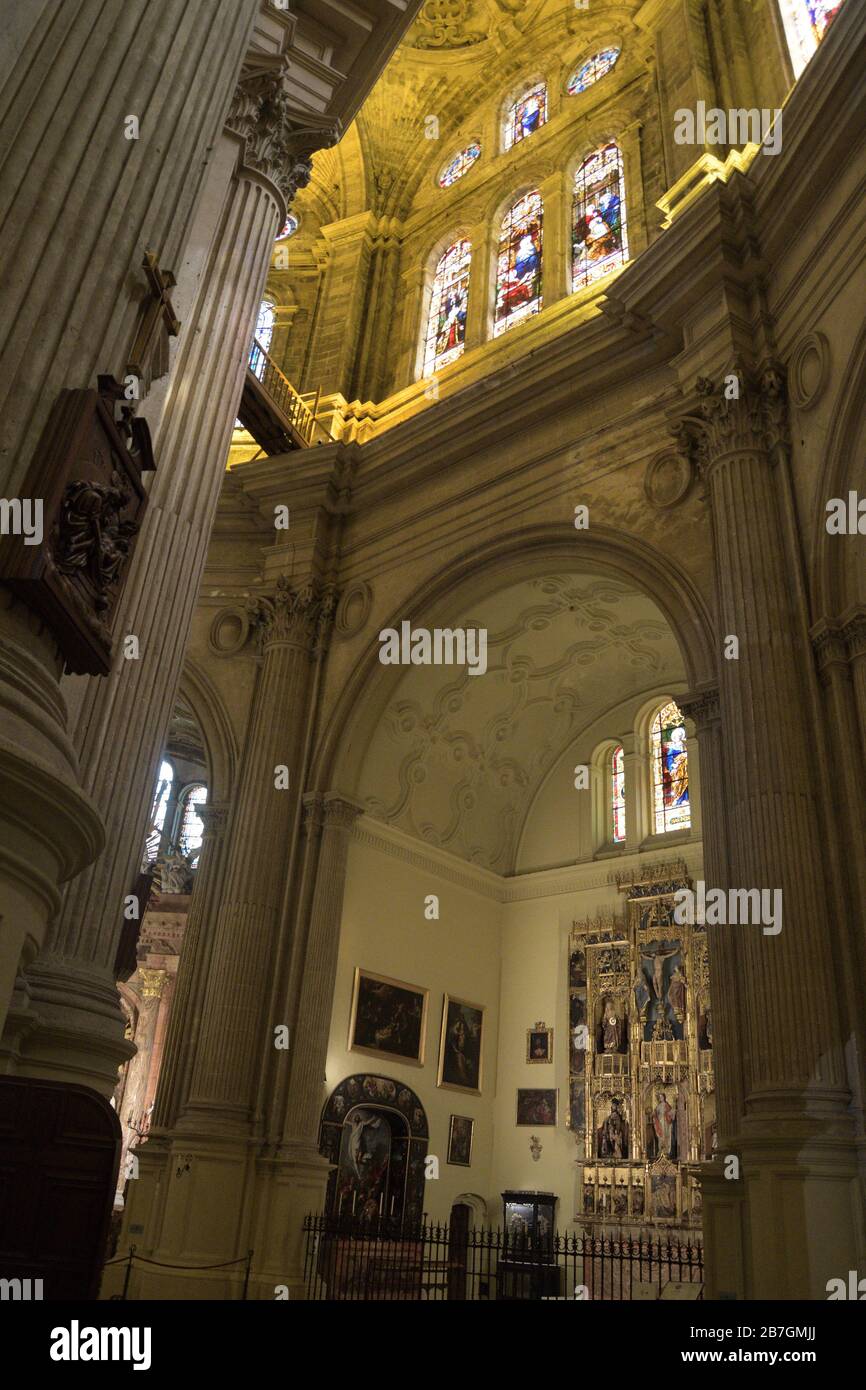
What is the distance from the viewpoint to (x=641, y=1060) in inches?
604

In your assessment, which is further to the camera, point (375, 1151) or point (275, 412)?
point (275, 412)

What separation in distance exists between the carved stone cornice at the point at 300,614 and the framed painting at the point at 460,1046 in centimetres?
588

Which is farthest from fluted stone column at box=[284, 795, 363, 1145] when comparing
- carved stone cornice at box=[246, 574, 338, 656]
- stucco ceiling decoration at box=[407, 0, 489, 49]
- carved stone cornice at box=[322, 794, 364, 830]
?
stucco ceiling decoration at box=[407, 0, 489, 49]

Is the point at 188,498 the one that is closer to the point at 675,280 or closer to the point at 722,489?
the point at 722,489

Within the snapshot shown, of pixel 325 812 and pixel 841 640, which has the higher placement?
pixel 325 812

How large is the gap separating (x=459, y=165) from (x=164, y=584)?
15.6 meters

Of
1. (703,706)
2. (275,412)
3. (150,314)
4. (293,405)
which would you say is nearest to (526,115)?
(293,405)

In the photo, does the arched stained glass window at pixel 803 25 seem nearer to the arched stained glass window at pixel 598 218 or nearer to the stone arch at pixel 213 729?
the arched stained glass window at pixel 598 218

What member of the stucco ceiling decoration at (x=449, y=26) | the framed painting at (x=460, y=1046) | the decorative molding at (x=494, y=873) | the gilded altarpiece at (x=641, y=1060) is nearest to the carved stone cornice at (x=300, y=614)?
the decorative molding at (x=494, y=873)

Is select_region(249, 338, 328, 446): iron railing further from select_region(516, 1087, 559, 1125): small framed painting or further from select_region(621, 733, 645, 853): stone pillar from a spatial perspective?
select_region(516, 1087, 559, 1125): small framed painting

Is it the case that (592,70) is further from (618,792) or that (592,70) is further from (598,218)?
(618,792)

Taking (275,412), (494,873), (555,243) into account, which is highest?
(555,243)
